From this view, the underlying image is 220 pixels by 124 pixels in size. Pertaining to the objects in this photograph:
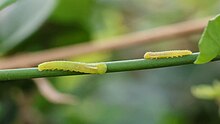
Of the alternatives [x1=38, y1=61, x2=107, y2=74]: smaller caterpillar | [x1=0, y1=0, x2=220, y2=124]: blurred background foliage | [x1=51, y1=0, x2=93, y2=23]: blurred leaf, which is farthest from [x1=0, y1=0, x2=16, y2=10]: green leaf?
[x1=51, y1=0, x2=93, y2=23]: blurred leaf

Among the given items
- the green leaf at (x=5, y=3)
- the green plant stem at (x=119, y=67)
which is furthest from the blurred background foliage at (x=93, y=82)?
the green plant stem at (x=119, y=67)


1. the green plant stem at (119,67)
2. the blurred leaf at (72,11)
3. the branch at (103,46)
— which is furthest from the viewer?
the blurred leaf at (72,11)

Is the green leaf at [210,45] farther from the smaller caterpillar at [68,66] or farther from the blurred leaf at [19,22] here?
the blurred leaf at [19,22]

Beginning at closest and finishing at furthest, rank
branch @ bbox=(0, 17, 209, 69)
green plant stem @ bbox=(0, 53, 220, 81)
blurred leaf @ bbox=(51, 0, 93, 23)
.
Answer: green plant stem @ bbox=(0, 53, 220, 81) < branch @ bbox=(0, 17, 209, 69) < blurred leaf @ bbox=(51, 0, 93, 23)

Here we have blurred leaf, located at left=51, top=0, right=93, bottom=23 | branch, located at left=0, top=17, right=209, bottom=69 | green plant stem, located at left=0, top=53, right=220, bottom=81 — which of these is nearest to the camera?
green plant stem, located at left=0, top=53, right=220, bottom=81

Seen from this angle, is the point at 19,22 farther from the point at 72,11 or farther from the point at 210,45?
the point at 210,45

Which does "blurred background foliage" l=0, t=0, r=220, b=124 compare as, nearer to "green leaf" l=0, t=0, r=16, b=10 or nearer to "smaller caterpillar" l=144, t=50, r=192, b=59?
"green leaf" l=0, t=0, r=16, b=10
